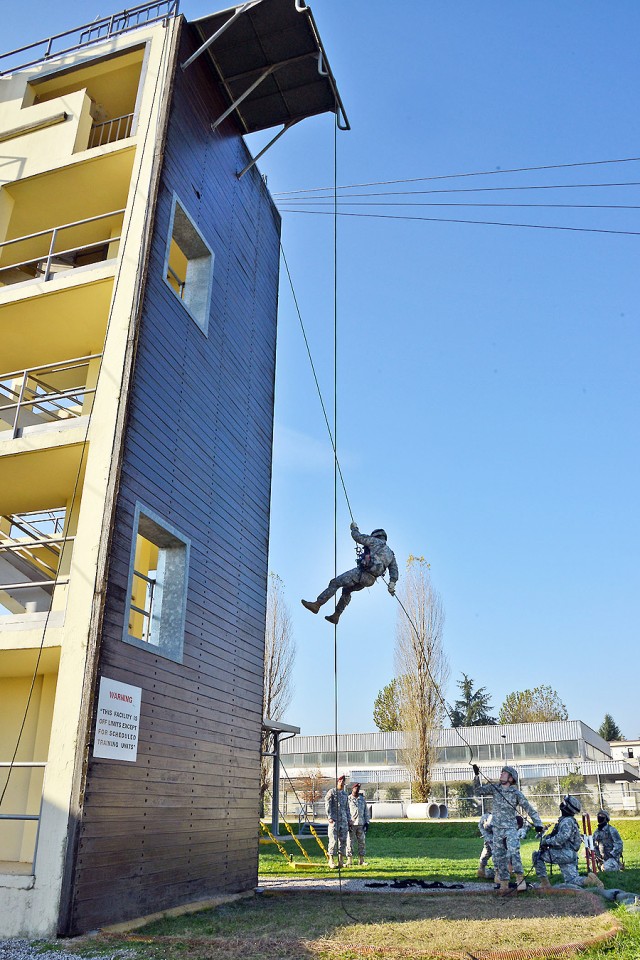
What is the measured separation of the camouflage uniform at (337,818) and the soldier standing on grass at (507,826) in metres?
5.16

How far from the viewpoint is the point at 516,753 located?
4228cm

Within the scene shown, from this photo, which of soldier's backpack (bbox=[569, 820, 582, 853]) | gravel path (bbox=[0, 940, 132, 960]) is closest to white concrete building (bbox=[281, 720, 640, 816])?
soldier's backpack (bbox=[569, 820, 582, 853])

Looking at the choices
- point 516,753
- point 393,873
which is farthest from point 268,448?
point 516,753

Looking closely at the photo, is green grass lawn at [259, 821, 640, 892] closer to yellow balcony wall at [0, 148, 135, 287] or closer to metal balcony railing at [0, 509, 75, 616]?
metal balcony railing at [0, 509, 75, 616]

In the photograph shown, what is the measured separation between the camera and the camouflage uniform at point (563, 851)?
439 inches

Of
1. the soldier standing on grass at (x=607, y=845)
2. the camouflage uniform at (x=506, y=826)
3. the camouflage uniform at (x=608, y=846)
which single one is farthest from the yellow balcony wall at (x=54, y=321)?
the camouflage uniform at (x=608, y=846)

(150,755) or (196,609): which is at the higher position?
(196,609)

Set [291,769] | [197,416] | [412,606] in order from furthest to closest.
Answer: [291,769] → [412,606] → [197,416]

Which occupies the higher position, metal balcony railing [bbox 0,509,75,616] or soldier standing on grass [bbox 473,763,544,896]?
metal balcony railing [bbox 0,509,75,616]

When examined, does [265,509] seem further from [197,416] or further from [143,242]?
[143,242]

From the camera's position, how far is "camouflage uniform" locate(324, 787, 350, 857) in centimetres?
1544

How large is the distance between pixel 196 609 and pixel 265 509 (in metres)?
3.74

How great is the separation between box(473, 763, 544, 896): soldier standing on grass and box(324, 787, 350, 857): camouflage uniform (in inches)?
203

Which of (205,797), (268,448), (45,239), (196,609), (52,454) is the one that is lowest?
(205,797)
